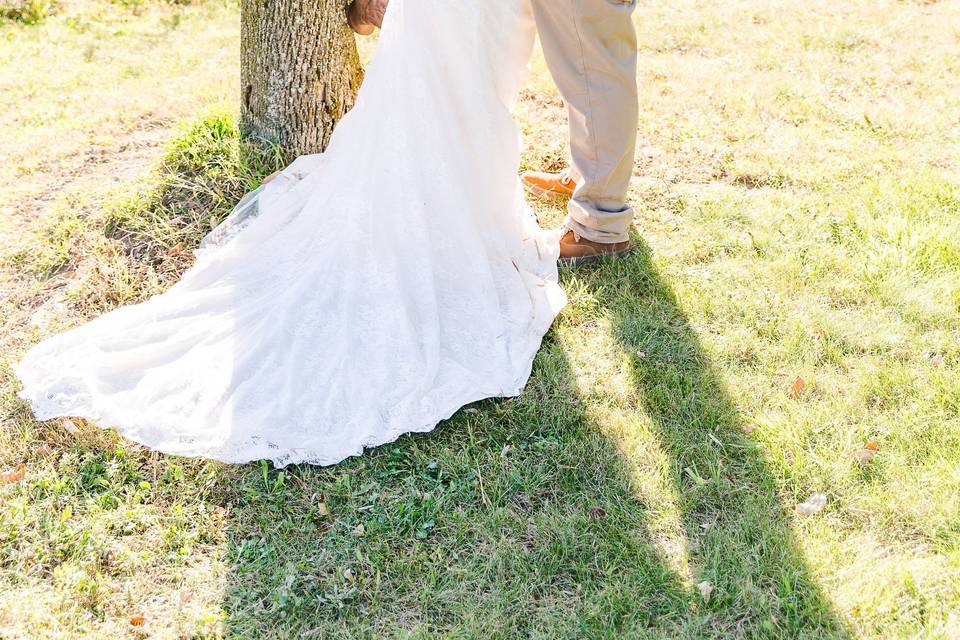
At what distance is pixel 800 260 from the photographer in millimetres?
3633

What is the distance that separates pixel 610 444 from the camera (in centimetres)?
283

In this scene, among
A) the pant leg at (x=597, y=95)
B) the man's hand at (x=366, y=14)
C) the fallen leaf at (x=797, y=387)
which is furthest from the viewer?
the man's hand at (x=366, y=14)

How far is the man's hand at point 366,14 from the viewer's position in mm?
3633

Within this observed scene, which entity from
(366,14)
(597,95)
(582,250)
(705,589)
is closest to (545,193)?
(582,250)

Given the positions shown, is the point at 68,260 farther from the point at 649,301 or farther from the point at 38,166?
the point at 649,301

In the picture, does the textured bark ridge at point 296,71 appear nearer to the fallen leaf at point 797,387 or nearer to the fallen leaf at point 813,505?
the fallen leaf at point 797,387

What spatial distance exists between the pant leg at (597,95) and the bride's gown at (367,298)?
0.17 m

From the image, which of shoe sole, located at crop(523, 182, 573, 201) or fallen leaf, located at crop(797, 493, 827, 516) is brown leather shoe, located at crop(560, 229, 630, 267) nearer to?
shoe sole, located at crop(523, 182, 573, 201)

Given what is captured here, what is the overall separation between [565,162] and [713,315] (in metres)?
1.38

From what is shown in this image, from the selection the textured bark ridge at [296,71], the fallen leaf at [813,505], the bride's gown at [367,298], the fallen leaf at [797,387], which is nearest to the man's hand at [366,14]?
the textured bark ridge at [296,71]

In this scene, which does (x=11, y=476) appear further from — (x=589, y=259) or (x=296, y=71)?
(x=589, y=259)

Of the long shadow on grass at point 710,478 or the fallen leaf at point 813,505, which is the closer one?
the long shadow on grass at point 710,478

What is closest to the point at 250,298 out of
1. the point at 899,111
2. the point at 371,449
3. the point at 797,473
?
the point at 371,449

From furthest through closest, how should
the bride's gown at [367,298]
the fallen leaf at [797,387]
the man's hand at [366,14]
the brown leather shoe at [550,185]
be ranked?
the brown leather shoe at [550,185] < the man's hand at [366,14] < the fallen leaf at [797,387] < the bride's gown at [367,298]
